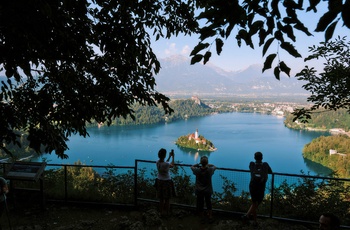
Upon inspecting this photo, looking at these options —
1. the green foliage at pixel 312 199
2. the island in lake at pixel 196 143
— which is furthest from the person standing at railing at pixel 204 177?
the island in lake at pixel 196 143

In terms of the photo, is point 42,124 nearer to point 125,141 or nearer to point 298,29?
point 298,29

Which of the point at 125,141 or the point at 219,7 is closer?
the point at 219,7

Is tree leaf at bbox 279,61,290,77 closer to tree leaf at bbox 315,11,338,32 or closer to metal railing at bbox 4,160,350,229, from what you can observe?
tree leaf at bbox 315,11,338,32

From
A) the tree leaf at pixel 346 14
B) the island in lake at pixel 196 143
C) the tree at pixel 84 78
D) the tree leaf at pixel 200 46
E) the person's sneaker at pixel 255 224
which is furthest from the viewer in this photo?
the island in lake at pixel 196 143

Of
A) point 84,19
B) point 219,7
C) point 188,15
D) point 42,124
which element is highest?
point 188,15

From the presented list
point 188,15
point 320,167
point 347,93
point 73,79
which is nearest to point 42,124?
point 73,79

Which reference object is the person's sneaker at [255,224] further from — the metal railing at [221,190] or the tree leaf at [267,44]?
the tree leaf at [267,44]

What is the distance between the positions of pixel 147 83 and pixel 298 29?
10.7 ft

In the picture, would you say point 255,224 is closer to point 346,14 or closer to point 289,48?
point 289,48

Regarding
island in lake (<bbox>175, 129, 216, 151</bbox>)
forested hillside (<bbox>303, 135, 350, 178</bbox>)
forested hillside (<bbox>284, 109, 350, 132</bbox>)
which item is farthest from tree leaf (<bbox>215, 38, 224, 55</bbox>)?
forested hillside (<bbox>284, 109, 350, 132</bbox>)

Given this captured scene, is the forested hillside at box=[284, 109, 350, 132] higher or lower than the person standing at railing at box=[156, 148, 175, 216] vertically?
lower

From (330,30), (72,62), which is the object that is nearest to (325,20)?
(330,30)

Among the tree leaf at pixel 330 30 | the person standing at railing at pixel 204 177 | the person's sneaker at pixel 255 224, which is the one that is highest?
the tree leaf at pixel 330 30

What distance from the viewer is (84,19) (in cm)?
429
